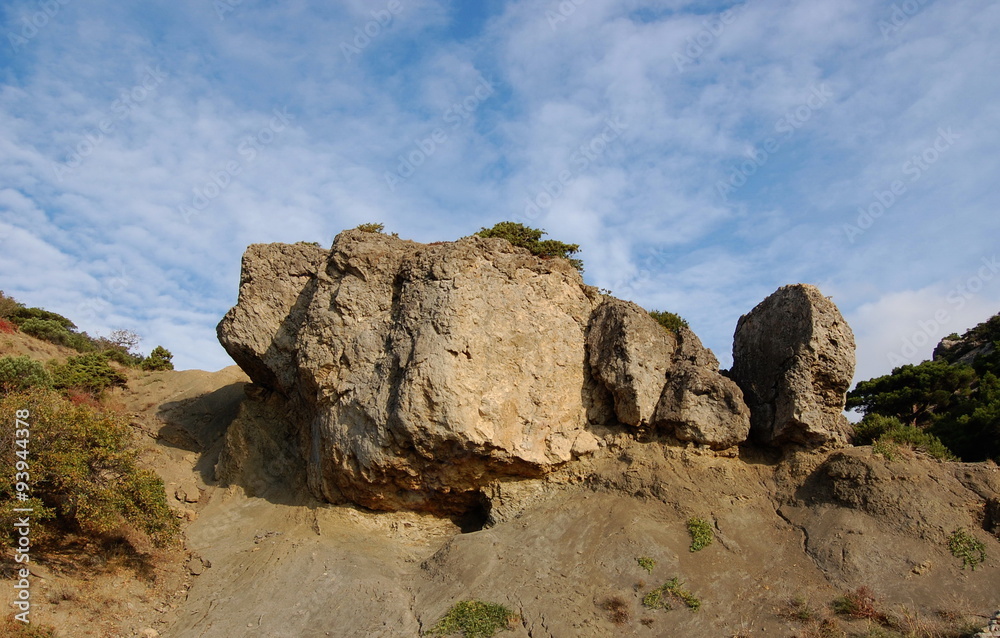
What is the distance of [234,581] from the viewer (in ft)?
50.8

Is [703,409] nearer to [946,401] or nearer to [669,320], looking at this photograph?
[669,320]

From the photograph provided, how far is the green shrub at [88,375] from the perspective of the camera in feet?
78.2

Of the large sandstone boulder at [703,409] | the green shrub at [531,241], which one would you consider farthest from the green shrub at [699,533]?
the green shrub at [531,241]

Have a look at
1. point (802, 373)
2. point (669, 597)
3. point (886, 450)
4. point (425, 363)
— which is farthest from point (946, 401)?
point (425, 363)

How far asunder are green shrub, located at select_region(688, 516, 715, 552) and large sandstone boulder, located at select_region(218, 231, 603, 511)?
3.19 metres

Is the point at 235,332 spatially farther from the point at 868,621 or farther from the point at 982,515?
the point at 982,515

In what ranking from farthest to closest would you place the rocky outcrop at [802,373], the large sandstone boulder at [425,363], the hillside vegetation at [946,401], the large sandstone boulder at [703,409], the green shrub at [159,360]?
the green shrub at [159,360], the hillside vegetation at [946,401], the large sandstone boulder at [703,409], the large sandstone boulder at [425,363], the rocky outcrop at [802,373]

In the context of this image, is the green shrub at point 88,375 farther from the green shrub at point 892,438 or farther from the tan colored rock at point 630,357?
the green shrub at point 892,438

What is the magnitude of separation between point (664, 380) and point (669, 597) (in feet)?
18.5

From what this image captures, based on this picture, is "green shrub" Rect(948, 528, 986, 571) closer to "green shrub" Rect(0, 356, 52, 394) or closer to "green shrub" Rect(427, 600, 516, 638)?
"green shrub" Rect(427, 600, 516, 638)

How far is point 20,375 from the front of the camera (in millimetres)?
21234

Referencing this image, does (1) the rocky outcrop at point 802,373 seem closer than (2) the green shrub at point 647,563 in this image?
No

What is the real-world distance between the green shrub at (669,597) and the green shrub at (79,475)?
34.8ft

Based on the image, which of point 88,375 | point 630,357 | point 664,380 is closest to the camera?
point 630,357
